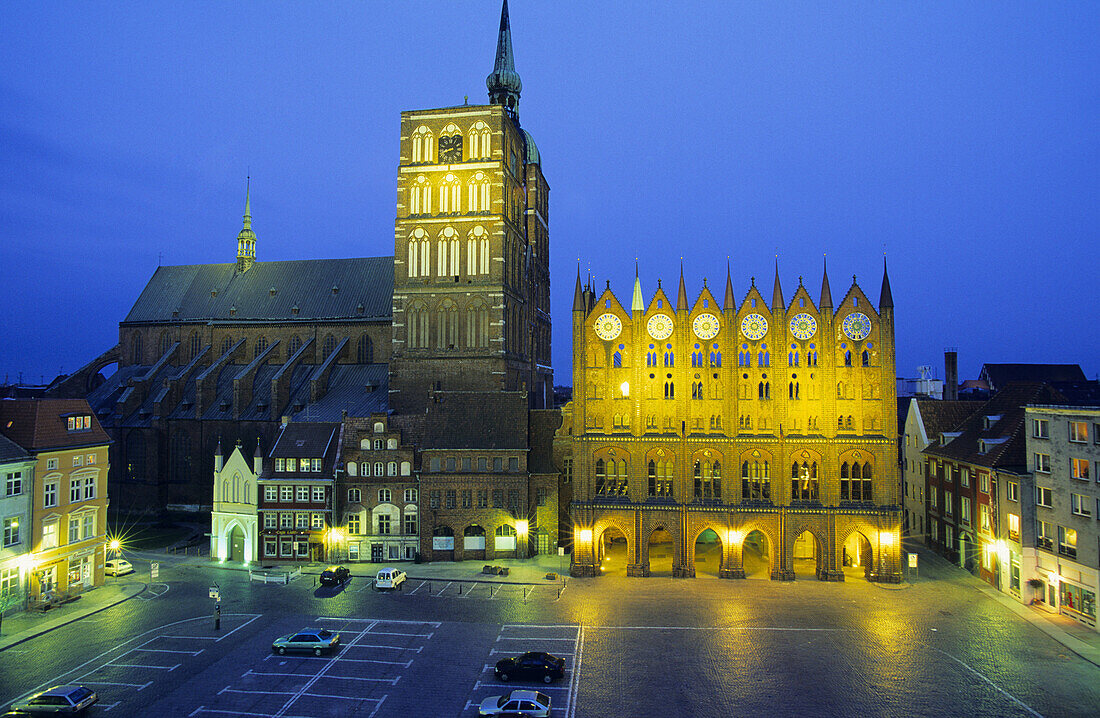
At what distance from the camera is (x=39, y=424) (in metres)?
43.8

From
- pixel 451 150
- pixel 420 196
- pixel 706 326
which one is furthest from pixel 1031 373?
pixel 420 196

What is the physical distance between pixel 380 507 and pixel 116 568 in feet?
61.7

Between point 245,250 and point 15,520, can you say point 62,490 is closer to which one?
point 15,520

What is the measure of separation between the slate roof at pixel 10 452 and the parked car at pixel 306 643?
66.5 ft

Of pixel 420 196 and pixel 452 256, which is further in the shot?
pixel 420 196

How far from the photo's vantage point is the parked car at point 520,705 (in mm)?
26641

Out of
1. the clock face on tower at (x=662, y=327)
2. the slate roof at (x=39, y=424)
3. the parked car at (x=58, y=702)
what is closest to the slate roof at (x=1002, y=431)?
the clock face on tower at (x=662, y=327)

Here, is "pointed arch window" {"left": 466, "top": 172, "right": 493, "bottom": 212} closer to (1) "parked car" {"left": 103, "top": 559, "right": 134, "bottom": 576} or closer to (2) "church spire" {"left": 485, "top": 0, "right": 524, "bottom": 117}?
(2) "church spire" {"left": 485, "top": 0, "right": 524, "bottom": 117}

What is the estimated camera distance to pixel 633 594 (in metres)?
44.7

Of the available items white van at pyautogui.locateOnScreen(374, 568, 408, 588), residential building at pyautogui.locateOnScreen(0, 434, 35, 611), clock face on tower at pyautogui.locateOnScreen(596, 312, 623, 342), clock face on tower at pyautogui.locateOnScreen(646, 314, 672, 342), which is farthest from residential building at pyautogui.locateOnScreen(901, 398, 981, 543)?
residential building at pyautogui.locateOnScreen(0, 434, 35, 611)

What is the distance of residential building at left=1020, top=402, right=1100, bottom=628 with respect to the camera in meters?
37.4

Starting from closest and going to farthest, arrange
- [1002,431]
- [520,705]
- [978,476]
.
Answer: [520,705]
[978,476]
[1002,431]

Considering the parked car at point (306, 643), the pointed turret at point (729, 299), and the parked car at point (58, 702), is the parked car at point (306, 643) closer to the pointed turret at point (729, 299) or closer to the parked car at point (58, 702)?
the parked car at point (58, 702)

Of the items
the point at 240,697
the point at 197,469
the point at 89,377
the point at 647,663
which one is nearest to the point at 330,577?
the point at 240,697
